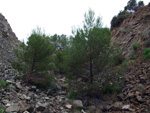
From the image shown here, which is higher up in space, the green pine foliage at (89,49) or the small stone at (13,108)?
the green pine foliage at (89,49)

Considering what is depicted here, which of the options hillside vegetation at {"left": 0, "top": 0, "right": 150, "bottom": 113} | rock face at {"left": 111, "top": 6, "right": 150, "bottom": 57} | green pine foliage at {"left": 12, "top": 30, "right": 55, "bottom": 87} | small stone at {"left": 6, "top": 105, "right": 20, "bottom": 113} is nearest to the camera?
small stone at {"left": 6, "top": 105, "right": 20, "bottom": 113}

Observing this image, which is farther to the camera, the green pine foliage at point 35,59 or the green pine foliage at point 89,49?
the green pine foliage at point 35,59

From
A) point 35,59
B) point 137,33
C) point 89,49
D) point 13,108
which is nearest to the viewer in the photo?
point 13,108

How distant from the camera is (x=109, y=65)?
7.18 meters

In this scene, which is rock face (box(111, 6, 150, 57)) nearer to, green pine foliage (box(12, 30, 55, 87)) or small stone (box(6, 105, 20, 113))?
green pine foliage (box(12, 30, 55, 87))

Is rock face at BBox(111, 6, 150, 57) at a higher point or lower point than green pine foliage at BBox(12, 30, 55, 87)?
higher

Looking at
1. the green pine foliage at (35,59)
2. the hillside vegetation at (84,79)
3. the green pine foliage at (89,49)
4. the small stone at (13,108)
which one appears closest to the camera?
the small stone at (13,108)

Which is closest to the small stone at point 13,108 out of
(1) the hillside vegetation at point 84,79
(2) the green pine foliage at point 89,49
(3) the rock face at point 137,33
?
(1) the hillside vegetation at point 84,79

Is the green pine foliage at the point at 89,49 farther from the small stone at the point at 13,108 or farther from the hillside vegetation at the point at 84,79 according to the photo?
the small stone at the point at 13,108

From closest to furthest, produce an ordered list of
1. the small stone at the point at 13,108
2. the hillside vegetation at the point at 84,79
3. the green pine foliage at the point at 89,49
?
Answer: the small stone at the point at 13,108 → the hillside vegetation at the point at 84,79 → the green pine foliage at the point at 89,49

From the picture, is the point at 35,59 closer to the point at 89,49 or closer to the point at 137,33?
the point at 89,49

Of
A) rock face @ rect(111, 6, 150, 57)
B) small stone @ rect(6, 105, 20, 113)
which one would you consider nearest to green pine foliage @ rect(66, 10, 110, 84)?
small stone @ rect(6, 105, 20, 113)

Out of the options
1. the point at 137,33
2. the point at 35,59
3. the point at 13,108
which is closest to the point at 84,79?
the point at 35,59

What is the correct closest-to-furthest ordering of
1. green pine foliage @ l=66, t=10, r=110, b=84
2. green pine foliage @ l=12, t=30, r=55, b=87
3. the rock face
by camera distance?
green pine foliage @ l=66, t=10, r=110, b=84, green pine foliage @ l=12, t=30, r=55, b=87, the rock face
